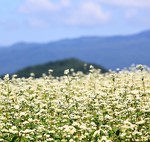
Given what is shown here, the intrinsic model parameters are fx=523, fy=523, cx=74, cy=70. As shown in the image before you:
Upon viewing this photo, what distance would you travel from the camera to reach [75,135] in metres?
13.1

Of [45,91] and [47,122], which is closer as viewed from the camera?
[47,122]

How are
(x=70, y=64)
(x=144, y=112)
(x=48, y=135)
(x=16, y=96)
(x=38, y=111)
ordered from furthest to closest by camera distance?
(x=70, y=64) → (x=16, y=96) → (x=38, y=111) → (x=144, y=112) → (x=48, y=135)

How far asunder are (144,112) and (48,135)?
278cm

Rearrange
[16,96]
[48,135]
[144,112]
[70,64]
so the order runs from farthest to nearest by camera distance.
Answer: [70,64]
[16,96]
[144,112]
[48,135]

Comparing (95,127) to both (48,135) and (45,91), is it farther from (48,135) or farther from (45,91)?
(45,91)

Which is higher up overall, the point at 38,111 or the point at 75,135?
the point at 38,111

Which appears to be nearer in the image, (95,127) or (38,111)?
(95,127)

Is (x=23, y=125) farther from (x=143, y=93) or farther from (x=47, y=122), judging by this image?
(x=143, y=93)

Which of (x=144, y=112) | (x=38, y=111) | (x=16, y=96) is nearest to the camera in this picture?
(x=144, y=112)

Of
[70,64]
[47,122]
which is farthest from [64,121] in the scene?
[70,64]

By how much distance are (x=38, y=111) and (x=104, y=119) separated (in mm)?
2293

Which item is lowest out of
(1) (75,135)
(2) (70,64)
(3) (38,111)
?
(1) (75,135)

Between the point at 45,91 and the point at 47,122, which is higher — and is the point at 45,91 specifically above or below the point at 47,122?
above

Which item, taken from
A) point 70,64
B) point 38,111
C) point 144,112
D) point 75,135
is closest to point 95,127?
point 75,135
